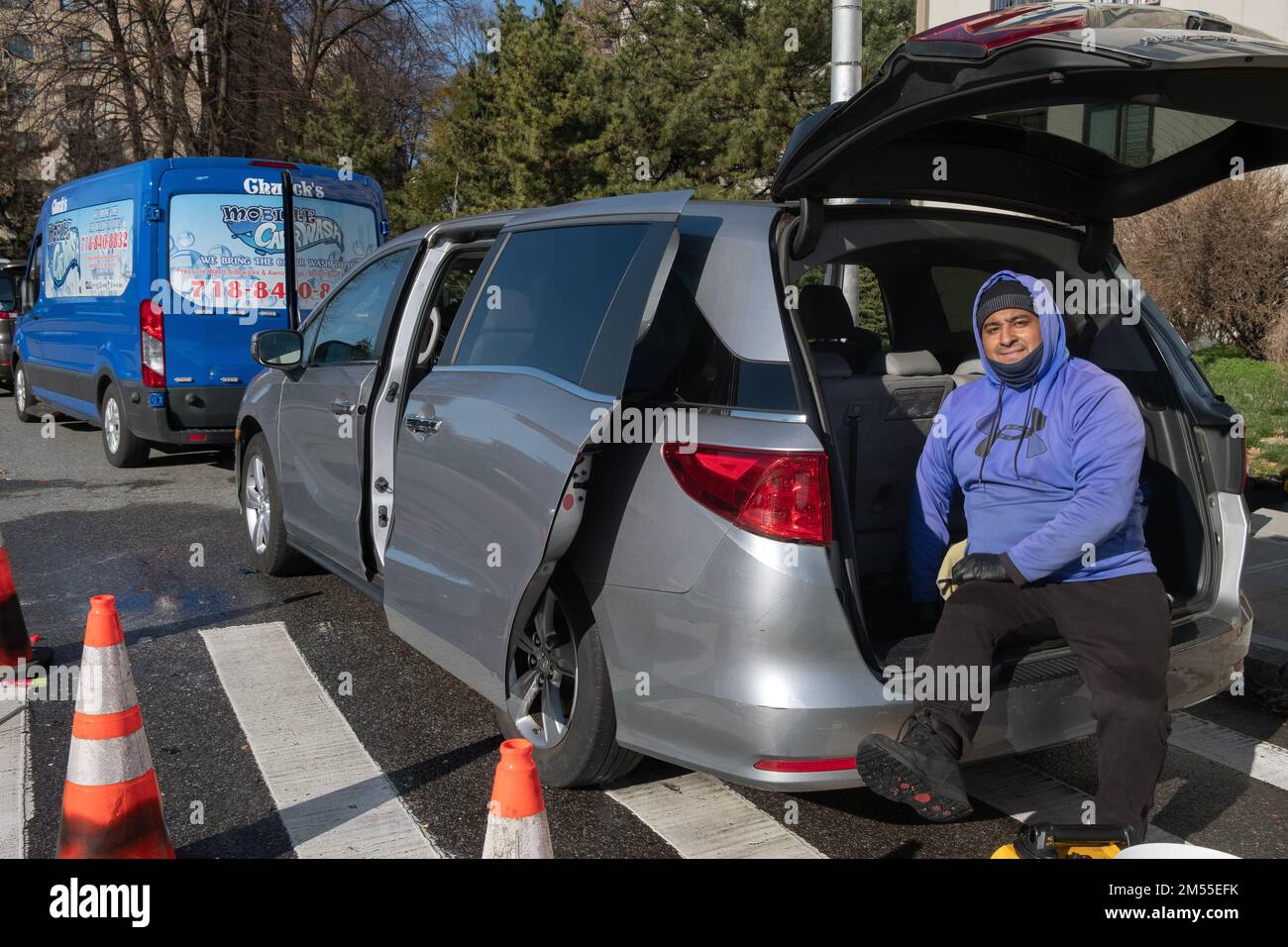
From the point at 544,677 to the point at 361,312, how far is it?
8.51ft

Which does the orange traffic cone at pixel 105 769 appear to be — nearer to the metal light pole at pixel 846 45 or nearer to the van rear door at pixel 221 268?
the van rear door at pixel 221 268

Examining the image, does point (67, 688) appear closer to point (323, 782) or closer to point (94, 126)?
point (323, 782)

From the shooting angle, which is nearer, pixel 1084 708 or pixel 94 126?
pixel 1084 708

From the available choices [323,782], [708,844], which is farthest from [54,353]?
[708,844]

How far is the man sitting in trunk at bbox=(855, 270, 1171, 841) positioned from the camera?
10.9 feet

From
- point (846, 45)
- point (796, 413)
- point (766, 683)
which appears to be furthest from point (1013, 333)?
point (846, 45)

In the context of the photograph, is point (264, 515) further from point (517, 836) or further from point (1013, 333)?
point (517, 836)

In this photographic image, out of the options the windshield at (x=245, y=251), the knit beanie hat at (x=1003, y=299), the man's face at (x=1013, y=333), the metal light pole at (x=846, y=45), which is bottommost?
the man's face at (x=1013, y=333)

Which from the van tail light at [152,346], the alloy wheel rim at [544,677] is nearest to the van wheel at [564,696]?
the alloy wheel rim at [544,677]

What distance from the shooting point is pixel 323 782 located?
4195 mm

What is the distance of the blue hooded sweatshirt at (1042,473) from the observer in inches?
137

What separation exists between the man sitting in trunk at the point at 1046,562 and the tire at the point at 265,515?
4.14 meters

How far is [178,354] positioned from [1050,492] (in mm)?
8196

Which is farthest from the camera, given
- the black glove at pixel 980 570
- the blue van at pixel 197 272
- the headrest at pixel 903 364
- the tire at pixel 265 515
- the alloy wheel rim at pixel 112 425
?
the alloy wheel rim at pixel 112 425
